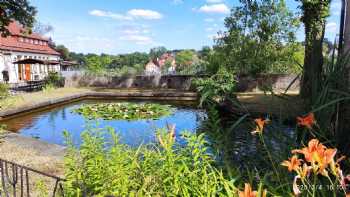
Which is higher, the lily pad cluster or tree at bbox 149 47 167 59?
tree at bbox 149 47 167 59

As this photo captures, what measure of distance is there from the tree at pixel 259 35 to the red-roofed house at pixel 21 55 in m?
13.9

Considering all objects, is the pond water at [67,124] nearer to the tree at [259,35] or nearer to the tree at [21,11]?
the tree at [21,11]

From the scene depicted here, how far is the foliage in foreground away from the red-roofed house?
2390 centimetres

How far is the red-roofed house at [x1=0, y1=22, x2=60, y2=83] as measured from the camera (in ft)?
92.6

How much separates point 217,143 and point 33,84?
22620 mm

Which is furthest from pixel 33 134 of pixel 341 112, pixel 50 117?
pixel 341 112

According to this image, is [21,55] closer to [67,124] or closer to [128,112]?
[128,112]

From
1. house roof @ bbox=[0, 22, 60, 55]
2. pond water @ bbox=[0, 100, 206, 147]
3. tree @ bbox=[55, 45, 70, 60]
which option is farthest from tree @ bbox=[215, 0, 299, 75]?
tree @ bbox=[55, 45, 70, 60]

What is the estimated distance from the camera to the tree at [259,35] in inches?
787

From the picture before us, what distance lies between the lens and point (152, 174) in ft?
6.39

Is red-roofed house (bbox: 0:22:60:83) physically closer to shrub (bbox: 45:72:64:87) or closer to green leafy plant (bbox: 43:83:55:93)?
shrub (bbox: 45:72:64:87)

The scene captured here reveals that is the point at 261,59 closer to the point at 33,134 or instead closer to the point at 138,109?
the point at 138,109

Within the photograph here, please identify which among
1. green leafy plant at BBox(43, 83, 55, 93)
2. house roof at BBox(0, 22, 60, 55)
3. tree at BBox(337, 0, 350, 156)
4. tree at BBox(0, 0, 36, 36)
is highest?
house roof at BBox(0, 22, 60, 55)

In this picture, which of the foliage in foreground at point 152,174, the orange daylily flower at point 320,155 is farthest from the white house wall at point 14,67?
the orange daylily flower at point 320,155
